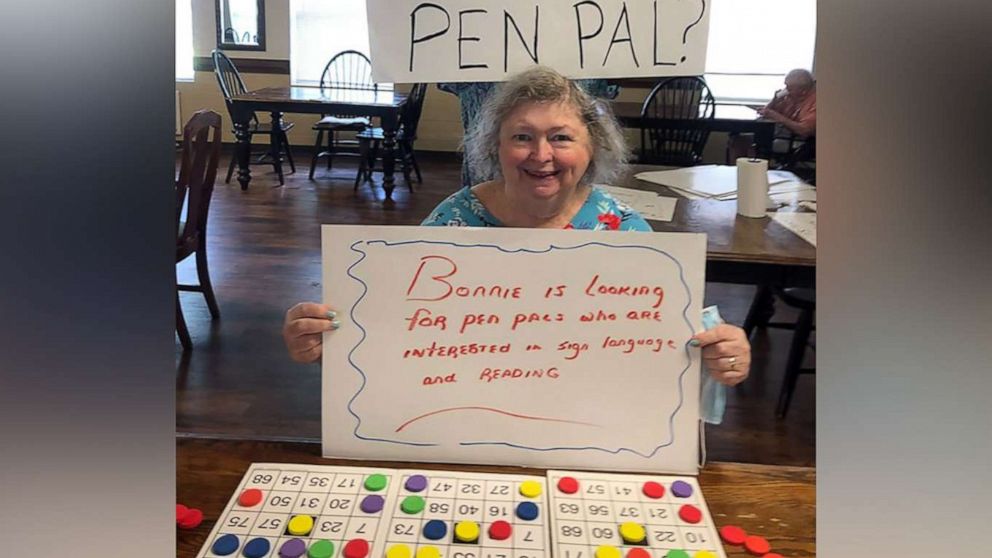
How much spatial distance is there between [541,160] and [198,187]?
190 centimetres

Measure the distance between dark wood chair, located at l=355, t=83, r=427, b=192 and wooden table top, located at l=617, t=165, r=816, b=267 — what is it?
3.06 meters

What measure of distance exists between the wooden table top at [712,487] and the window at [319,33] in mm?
5570

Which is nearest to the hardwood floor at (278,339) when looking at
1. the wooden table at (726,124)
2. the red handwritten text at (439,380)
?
the red handwritten text at (439,380)

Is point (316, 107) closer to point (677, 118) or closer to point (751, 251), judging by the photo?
point (677, 118)

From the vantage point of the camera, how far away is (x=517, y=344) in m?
0.71

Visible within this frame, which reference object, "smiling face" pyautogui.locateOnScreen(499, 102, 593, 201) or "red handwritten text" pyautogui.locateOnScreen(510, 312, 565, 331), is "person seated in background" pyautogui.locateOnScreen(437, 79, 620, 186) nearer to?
"smiling face" pyautogui.locateOnScreen(499, 102, 593, 201)

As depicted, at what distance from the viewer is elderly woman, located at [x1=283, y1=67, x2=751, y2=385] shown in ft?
3.59

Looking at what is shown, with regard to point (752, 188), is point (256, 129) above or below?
above

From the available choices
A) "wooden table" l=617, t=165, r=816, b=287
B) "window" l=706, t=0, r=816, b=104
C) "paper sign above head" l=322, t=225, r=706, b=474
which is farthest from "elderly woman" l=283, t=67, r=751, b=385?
"window" l=706, t=0, r=816, b=104

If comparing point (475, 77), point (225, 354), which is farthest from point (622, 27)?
point (225, 354)

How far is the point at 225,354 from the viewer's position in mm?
2699

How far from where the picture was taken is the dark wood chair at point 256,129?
4926 millimetres

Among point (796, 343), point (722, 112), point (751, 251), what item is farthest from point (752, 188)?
point (722, 112)

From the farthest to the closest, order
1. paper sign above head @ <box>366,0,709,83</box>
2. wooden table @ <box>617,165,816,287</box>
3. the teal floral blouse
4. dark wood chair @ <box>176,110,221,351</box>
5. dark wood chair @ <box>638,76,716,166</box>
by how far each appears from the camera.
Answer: dark wood chair @ <box>638,76,716,166</box>, dark wood chair @ <box>176,110,221,351</box>, wooden table @ <box>617,165,816,287</box>, the teal floral blouse, paper sign above head @ <box>366,0,709,83</box>
